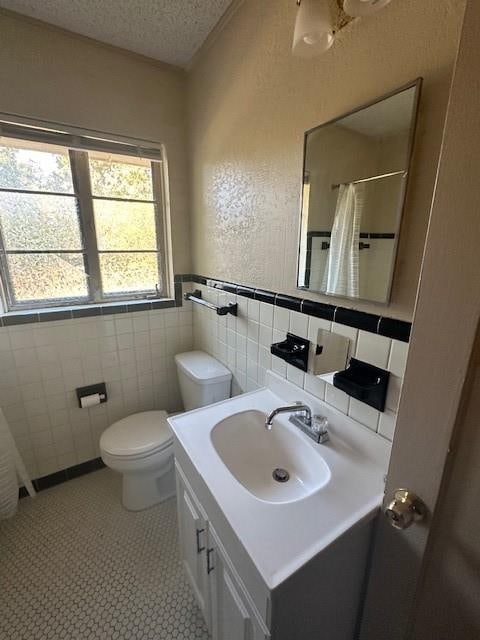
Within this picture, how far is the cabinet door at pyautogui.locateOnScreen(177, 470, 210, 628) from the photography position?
0.90m

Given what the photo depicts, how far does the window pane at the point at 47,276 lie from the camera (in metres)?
1.51

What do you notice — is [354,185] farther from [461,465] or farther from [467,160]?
[461,465]

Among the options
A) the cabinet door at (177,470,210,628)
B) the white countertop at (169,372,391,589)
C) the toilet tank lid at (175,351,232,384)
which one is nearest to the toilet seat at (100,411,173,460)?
the toilet tank lid at (175,351,232,384)

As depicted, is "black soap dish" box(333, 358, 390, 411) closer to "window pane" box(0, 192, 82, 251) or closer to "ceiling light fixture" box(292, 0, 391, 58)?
"ceiling light fixture" box(292, 0, 391, 58)

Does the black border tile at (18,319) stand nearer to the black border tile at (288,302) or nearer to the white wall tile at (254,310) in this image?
the white wall tile at (254,310)

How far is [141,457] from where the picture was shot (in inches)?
56.7

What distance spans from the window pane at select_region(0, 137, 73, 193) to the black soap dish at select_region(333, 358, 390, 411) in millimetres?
1726

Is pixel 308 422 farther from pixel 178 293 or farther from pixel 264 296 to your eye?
pixel 178 293

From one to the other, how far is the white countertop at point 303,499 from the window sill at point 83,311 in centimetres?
93

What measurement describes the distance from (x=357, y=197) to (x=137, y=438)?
5.05 ft

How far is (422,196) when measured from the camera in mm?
686

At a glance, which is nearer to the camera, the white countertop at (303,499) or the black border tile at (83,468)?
the white countertop at (303,499)

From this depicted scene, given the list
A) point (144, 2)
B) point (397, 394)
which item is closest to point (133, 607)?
point (397, 394)

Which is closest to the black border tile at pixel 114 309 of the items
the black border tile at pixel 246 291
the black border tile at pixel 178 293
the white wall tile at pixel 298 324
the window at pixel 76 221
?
the window at pixel 76 221
